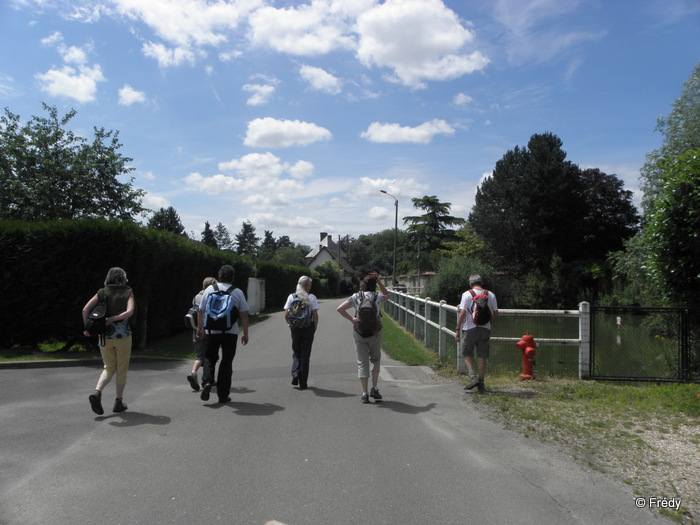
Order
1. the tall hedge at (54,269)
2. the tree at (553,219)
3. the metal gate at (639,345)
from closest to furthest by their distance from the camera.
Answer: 1. the metal gate at (639,345)
2. the tall hedge at (54,269)
3. the tree at (553,219)

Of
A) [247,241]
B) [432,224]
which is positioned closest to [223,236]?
[247,241]

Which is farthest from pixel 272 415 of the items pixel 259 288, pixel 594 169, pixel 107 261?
pixel 594 169

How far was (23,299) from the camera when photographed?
35.6 feet

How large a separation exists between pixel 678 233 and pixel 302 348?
6378 millimetres

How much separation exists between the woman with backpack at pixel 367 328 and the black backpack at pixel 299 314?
0.76 m

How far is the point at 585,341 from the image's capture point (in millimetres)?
8539

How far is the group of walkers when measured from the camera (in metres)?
6.21

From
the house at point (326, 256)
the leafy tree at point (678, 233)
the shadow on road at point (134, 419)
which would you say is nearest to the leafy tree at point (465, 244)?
the house at point (326, 256)

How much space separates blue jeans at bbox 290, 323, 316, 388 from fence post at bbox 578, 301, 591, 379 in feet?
14.5

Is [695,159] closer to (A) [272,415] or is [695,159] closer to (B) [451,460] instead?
(B) [451,460]

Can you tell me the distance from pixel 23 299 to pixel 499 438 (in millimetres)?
10023

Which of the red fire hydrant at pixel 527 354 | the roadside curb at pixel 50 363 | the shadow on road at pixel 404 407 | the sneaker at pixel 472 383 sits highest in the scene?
the red fire hydrant at pixel 527 354

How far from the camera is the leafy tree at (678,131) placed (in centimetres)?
1748

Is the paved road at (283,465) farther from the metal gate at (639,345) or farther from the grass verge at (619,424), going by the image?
the metal gate at (639,345)
